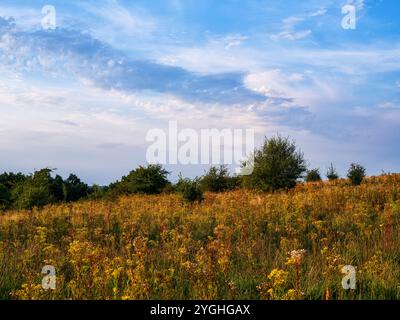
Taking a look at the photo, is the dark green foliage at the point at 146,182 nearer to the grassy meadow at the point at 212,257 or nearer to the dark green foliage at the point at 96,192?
the dark green foliage at the point at 96,192

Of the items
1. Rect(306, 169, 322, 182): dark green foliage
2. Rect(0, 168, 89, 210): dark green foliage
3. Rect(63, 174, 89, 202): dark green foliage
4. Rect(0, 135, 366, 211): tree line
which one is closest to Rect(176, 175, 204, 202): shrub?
Rect(0, 135, 366, 211): tree line

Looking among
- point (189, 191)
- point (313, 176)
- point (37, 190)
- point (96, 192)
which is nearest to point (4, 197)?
point (96, 192)

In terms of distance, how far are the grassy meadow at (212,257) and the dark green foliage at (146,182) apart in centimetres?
1425

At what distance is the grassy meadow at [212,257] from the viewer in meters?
5.95

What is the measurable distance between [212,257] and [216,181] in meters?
25.7

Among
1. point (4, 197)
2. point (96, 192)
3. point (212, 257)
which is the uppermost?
point (96, 192)

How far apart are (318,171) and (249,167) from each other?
42.9ft

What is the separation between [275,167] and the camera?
27.2 meters

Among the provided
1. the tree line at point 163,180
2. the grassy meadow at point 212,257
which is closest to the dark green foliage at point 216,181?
the tree line at point 163,180

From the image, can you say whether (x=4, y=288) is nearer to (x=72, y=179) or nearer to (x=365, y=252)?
(x=365, y=252)

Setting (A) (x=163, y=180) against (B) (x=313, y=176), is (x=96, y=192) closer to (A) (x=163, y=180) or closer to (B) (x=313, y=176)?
(A) (x=163, y=180)

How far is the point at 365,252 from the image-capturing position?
835cm

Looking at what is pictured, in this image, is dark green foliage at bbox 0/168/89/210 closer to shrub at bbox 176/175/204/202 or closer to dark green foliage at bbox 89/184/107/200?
dark green foliage at bbox 89/184/107/200

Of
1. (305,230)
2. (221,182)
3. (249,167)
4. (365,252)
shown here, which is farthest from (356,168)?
(365,252)
